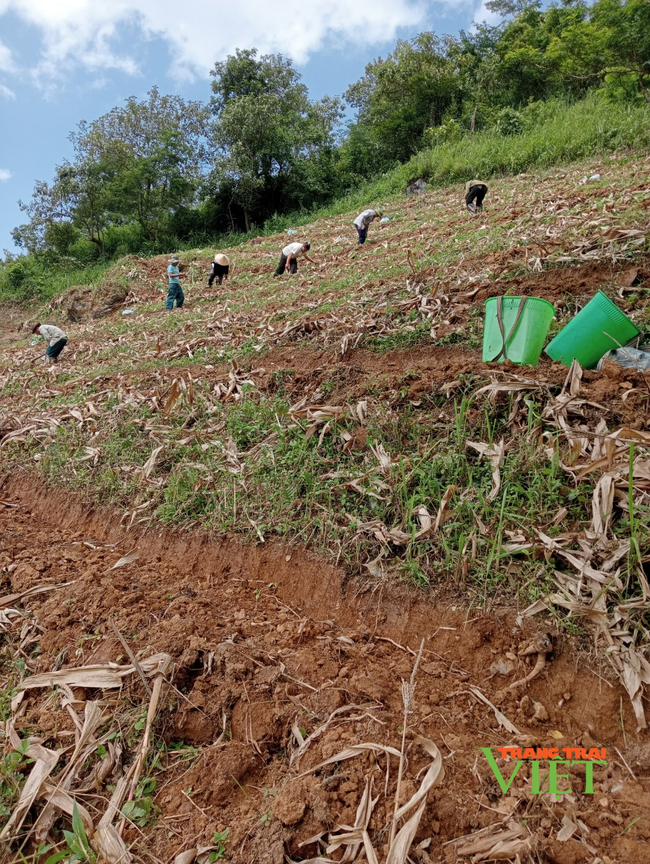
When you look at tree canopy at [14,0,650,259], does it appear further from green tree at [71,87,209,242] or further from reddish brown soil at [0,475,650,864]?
reddish brown soil at [0,475,650,864]

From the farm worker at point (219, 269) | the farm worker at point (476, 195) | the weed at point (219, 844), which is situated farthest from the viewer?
the farm worker at point (219, 269)

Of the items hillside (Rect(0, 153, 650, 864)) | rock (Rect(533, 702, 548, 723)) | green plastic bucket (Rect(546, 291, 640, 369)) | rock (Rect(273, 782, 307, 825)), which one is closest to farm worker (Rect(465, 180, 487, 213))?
hillside (Rect(0, 153, 650, 864))

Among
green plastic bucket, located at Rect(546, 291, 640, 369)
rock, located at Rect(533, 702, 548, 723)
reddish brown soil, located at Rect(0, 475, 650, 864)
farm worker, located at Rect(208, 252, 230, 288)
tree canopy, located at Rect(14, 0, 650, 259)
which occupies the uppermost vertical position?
tree canopy, located at Rect(14, 0, 650, 259)

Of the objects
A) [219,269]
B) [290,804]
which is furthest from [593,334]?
[219,269]

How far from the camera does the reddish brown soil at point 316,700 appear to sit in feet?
4.92

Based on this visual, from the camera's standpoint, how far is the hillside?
5.23 feet

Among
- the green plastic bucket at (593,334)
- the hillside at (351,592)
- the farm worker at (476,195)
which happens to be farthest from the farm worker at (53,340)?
the green plastic bucket at (593,334)

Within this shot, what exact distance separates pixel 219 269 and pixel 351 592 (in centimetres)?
1156

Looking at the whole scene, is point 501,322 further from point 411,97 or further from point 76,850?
point 411,97

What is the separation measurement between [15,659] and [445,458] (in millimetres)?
2436

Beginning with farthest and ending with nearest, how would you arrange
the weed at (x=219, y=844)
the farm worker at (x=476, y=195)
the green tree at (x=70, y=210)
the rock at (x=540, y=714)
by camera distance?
1. the green tree at (x=70, y=210)
2. the farm worker at (x=476, y=195)
3. the rock at (x=540, y=714)
4. the weed at (x=219, y=844)

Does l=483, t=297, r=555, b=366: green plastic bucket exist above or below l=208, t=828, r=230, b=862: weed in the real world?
above

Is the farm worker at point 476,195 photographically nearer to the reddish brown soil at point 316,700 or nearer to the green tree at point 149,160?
the reddish brown soil at point 316,700

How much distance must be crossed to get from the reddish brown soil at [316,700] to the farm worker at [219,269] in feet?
34.6
